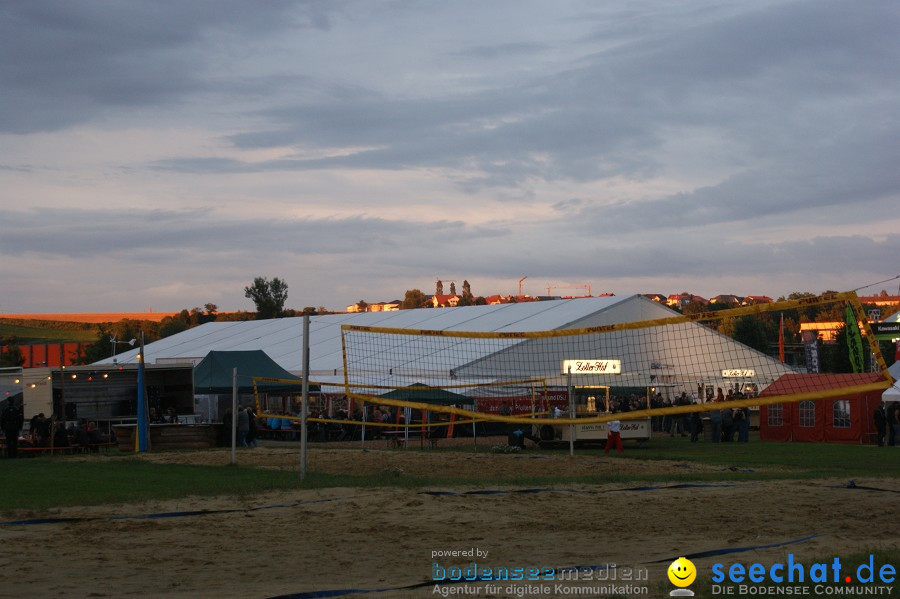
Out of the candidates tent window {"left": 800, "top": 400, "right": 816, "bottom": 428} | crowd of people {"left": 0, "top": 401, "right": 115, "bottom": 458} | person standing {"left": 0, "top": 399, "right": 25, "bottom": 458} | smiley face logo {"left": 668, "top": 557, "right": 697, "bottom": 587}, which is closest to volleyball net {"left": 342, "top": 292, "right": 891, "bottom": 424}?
tent window {"left": 800, "top": 400, "right": 816, "bottom": 428}

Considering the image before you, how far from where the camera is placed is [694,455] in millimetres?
24094

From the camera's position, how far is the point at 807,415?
32.1 metres

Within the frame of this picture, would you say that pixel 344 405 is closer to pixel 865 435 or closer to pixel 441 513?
pixel 865 435

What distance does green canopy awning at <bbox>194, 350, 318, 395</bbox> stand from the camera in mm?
32656

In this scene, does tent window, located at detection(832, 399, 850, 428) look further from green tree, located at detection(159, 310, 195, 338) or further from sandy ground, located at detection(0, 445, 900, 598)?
green tree, located at detection(159, 310, 195, 338)


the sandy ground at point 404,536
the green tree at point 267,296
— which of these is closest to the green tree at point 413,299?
the green tree at point 267,296

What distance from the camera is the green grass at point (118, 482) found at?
46.9 feet

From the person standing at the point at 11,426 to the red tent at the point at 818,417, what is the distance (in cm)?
2127

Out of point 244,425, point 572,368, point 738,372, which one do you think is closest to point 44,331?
point 738,372

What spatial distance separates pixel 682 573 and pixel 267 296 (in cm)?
10203

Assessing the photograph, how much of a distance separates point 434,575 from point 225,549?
2662 millimetres

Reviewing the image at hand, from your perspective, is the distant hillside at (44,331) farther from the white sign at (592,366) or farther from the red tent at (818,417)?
the red tent at (818,417)

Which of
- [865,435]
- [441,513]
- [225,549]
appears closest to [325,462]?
[441,513]

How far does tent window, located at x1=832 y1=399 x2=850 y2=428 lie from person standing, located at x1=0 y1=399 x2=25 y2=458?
24.2 m
